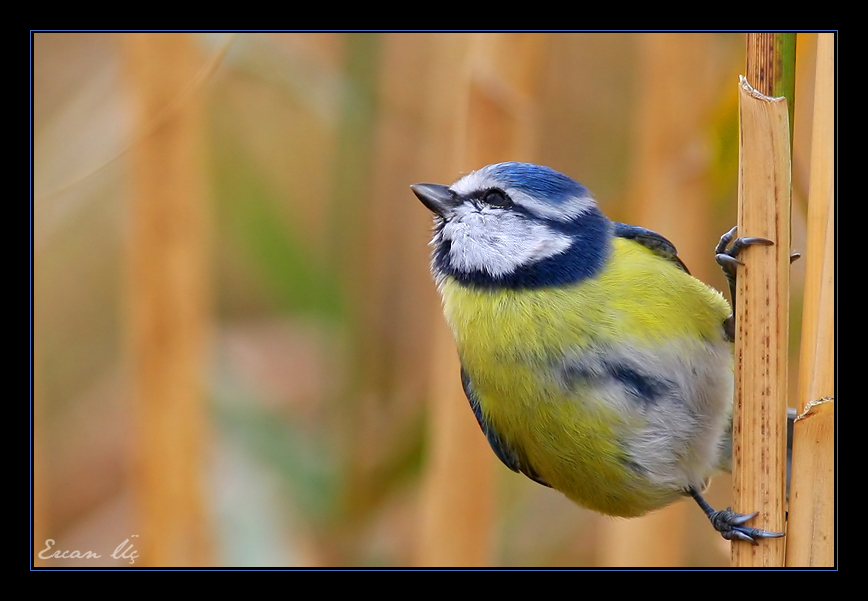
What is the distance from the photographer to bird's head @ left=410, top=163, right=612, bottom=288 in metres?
1.47

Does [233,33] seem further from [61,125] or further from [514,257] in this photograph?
[514,257]

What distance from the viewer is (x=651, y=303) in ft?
4.78

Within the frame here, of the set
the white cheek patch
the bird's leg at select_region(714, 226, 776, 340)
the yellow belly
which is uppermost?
the white cheek patch

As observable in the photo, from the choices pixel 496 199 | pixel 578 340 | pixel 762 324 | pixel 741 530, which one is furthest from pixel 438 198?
pixel 741 530

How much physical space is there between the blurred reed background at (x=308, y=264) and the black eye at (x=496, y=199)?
126 millimetres

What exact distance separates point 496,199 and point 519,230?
77mm

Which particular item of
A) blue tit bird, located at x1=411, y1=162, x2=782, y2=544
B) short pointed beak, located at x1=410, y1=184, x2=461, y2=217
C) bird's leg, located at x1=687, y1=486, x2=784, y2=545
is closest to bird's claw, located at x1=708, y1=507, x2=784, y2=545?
bird's leg, located at x1=687, y1=486, x2=784, y2=545

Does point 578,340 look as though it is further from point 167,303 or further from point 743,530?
point 167,303

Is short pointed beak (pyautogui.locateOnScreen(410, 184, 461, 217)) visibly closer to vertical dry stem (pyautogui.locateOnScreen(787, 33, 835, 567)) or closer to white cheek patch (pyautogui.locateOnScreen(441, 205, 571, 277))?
white cheek patch (pyautogui.locateOnScreen(441, 205, 571, 277))

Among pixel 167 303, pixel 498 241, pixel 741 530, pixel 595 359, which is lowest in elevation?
pixel 741 530

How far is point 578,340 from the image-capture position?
4.57 feet

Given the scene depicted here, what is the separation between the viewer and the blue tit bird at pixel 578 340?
1408 millimetres

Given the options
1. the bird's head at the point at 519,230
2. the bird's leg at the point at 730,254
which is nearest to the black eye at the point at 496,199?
the bird's head at the point at 519,230

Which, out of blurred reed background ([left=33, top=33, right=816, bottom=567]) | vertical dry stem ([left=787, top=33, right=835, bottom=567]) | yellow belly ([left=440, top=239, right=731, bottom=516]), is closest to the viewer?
vertical dry stem ([left=787, top=33, right=835, bottom=567])
